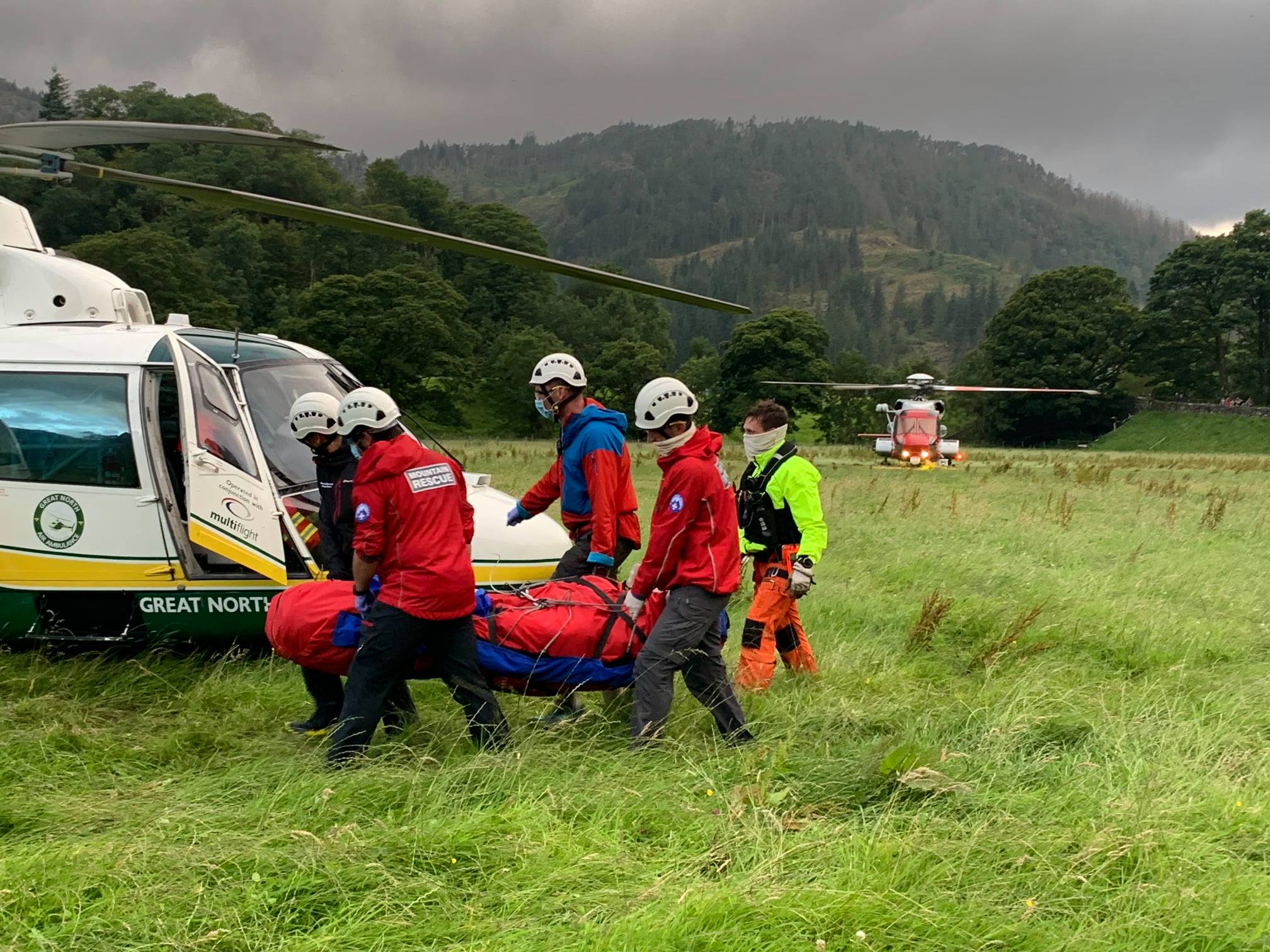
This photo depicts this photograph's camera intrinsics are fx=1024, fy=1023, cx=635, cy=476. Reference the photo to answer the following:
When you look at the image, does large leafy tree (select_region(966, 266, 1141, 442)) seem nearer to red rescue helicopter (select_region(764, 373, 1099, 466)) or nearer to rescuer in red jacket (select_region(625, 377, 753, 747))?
red rescue helicopter (select_region(764, 373, 1099, 466))

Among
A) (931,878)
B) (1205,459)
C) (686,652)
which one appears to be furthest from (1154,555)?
(1205,459)

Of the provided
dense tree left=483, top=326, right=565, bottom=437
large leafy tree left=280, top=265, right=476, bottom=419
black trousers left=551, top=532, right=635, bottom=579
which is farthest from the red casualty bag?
dense tree left=483, top=326, right=565, bottom=437

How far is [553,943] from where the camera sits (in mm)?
3023

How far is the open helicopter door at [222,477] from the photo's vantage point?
574cm

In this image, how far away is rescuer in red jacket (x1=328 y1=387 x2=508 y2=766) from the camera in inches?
177

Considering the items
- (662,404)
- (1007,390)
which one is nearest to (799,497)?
(662,404)

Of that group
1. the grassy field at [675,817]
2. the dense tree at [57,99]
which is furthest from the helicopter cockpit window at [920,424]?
the dense tree at [57,99]

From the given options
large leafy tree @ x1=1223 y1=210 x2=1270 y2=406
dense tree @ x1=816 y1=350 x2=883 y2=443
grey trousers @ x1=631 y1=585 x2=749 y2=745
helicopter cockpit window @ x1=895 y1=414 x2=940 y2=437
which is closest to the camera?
grey trousers @ x1=631 y1=585 x2=749 y2=745

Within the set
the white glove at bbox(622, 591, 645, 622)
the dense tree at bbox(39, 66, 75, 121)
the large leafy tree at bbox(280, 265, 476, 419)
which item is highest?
the dense tree at bbox(39, 66, 75, 121)

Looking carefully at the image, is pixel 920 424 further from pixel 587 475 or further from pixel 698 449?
pixel 698 449

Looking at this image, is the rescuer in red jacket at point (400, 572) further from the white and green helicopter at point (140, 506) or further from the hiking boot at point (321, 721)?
the white and green helicopter at point (140, 506)

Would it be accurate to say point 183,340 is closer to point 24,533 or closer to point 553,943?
point 24,533

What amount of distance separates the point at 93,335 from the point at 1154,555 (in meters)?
10.8

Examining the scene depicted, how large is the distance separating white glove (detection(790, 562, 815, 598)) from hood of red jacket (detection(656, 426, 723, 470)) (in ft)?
4.33
